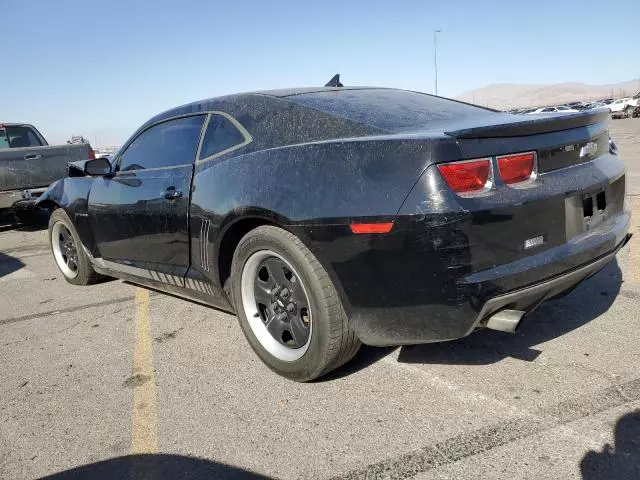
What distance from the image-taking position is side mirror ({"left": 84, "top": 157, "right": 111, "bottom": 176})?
4.22 metres

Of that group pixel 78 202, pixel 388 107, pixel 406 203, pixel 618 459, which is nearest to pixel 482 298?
pixel 406 203

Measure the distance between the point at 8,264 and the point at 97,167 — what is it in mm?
3199

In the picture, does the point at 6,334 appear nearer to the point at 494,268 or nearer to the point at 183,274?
the point at 183,274

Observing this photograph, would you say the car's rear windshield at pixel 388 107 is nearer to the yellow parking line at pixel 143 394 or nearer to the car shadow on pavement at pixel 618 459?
the car shadow on pavement at pixel 618 459

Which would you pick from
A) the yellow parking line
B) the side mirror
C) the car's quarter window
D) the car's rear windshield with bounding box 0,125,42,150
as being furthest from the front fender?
Answer: the car's rear windshield with bounding box 0,125,42,150

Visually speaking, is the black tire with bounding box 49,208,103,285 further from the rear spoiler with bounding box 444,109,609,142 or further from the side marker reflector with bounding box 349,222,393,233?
Answer: the rear spoiler with bounding box 444,109,609,142

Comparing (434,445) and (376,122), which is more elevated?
(376,122)

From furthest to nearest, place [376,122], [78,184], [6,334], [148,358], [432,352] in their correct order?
[78,184] < [6,334] < [148,358] < [432,352] < [376,122]

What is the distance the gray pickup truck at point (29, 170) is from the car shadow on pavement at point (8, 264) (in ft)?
4.92

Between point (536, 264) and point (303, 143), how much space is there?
4.01ft

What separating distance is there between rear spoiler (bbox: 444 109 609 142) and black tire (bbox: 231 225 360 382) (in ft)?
2.84

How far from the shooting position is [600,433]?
2219 millimetres

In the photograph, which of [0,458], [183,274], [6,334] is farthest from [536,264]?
A: [6,334]

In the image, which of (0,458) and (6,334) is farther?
(6,334)
